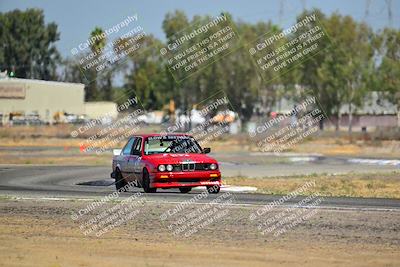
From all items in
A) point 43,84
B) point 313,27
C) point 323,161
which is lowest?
point 323,161

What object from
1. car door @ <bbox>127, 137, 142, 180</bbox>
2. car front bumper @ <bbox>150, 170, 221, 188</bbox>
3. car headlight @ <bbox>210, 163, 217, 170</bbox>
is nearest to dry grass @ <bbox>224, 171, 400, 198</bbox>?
car headlight @ <bbox>210, 163, 217, 170</bbox>

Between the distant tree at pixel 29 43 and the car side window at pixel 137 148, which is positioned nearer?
the car side window at pixel 137 148

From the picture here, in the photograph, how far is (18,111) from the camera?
236 feet

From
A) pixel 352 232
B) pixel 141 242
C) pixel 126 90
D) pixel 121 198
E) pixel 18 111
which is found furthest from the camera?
pixel 126 90

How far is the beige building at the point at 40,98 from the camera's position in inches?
2255

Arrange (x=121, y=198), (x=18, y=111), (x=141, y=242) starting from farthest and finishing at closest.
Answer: (x=18, y=111) < (x=121, y=198) < (x=141, y=242)

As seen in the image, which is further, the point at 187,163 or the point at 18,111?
the point at 18,111

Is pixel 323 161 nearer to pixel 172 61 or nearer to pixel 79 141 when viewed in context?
pixel 79 141

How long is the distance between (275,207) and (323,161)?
24.1 meters

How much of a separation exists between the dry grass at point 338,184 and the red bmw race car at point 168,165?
7.32ft

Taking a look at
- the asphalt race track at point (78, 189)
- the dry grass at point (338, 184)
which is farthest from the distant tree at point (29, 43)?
the dry grass at point (338, 184)

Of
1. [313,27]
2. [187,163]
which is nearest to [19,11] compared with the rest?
[313,27]

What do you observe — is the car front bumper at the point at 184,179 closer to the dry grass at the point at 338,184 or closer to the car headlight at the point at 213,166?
the car headlight at the point at 213,166

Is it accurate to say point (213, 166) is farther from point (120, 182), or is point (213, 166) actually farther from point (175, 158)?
point (120, 182)
